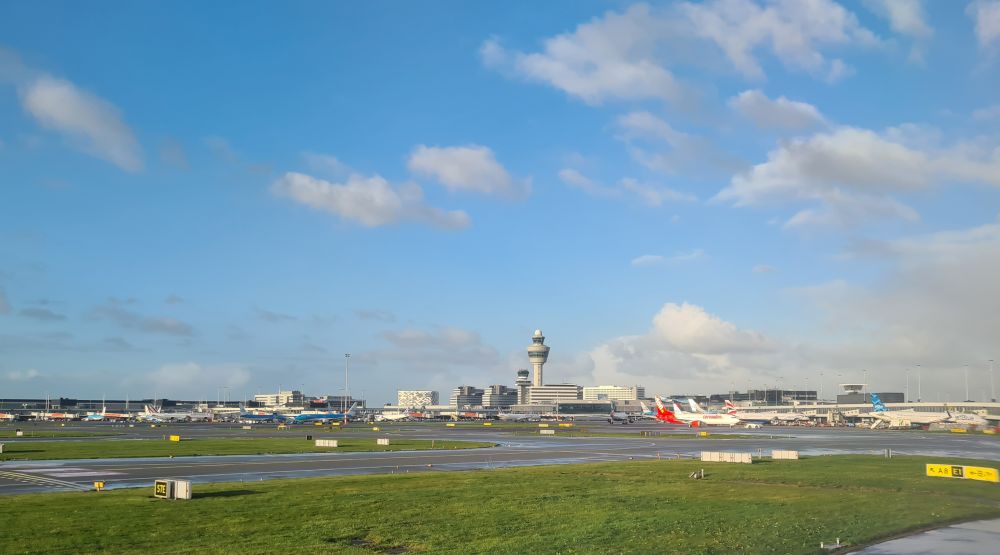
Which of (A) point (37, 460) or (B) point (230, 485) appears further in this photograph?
(A) point (37, 460)

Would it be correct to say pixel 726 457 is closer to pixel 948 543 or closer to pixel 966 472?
pixel 966 472

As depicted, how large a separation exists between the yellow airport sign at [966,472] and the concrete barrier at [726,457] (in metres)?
17.6

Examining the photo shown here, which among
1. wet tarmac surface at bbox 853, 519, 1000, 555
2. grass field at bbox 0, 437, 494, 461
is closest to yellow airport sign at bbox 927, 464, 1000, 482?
wet tarmac surface at bbox 853, 519, 1000, 555

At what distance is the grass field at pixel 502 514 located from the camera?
28.9m

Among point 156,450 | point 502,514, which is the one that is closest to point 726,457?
point 502,514

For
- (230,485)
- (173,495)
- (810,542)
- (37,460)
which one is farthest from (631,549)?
(37,460)

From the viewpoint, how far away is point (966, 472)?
52969 mm

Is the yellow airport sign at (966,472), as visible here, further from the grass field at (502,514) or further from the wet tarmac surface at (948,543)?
the wet tarmac surface at (948,543)

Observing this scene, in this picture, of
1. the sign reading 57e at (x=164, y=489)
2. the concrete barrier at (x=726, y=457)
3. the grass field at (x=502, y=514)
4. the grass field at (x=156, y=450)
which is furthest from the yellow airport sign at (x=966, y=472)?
the grass field at (x=156, y=450)

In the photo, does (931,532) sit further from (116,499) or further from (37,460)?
(37,460)

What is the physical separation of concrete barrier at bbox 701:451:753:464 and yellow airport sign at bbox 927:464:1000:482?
17608 millimetres

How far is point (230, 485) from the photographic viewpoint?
49.4 m

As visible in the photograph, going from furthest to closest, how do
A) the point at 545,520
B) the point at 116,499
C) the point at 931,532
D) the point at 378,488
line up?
the point at 378,488 < the point at 116,499 < the point at 545,520 < the point at 931,532

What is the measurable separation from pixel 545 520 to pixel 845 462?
1946 inches
